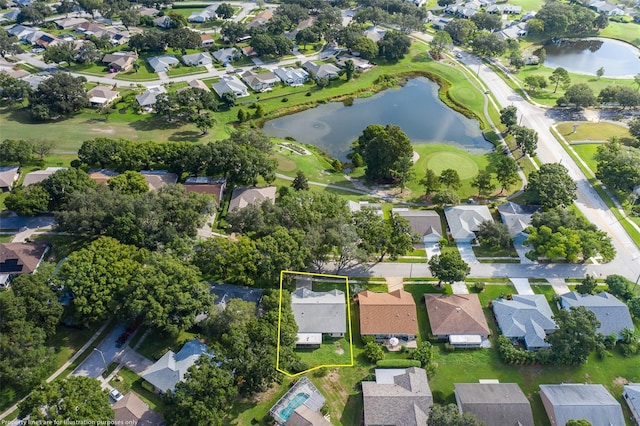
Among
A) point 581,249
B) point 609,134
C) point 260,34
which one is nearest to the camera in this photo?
point 581,249

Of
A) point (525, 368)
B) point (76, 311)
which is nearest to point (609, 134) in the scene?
point (525, 368)

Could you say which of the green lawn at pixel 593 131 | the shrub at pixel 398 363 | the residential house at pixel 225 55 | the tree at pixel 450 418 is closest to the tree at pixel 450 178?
the green lawn at pixel 593 131

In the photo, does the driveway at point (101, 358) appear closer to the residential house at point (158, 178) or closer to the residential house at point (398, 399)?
the residential house at point (398, 399)

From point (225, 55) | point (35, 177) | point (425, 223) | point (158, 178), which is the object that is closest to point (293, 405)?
point (425, 223)

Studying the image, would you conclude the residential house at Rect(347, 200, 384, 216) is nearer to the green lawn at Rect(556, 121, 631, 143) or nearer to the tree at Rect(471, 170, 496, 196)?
the tree at Rect(471, 170, 496, 196)

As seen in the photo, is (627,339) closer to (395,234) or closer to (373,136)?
(395,234)
